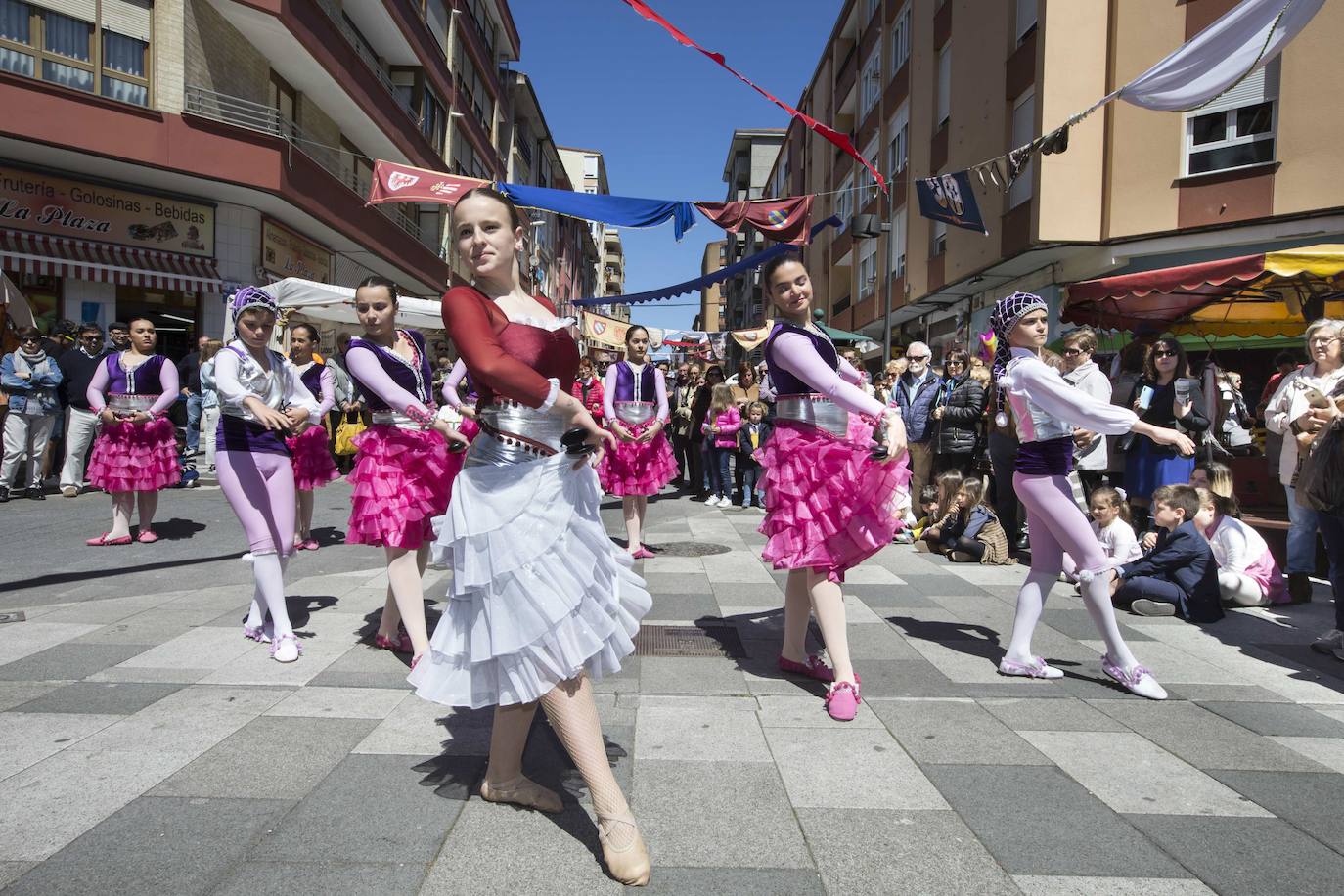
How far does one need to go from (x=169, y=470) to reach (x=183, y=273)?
10.0 m

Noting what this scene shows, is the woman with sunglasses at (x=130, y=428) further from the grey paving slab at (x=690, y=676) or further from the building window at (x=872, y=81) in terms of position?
the building window at (x=872, y=81)

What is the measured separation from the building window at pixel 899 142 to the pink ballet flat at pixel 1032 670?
75.9 feet

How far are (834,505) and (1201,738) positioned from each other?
1.74m

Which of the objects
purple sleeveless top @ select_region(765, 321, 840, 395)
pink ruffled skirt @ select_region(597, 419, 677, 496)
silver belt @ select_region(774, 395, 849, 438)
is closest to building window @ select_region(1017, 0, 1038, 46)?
pink ruffled skirt @ select_region(597, 419, 677, 496)

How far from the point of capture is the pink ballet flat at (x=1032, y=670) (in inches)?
170

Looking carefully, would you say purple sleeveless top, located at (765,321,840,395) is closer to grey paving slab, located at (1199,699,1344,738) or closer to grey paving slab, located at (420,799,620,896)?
grey paving slab, located at (420,799,620,896)

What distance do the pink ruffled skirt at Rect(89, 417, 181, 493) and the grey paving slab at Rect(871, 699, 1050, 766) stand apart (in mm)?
7052

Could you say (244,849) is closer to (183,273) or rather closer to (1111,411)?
(1111,411)

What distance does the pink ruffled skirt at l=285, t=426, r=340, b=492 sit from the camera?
7.45 meters

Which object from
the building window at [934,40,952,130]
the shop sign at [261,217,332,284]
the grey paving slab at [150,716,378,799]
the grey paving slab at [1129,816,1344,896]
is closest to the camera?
the grey paving slab at [1129,816,1344,896]

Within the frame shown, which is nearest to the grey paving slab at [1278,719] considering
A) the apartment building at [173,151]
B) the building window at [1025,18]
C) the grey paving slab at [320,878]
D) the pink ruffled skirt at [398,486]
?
the grey paving slab at [320,878]

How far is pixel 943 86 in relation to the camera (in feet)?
73.0

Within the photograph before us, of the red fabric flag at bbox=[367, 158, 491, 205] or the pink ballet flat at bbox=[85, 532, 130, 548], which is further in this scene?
the red fabric flag at bbox=[367, 158, 491, 205]

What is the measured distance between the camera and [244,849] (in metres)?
2.46
